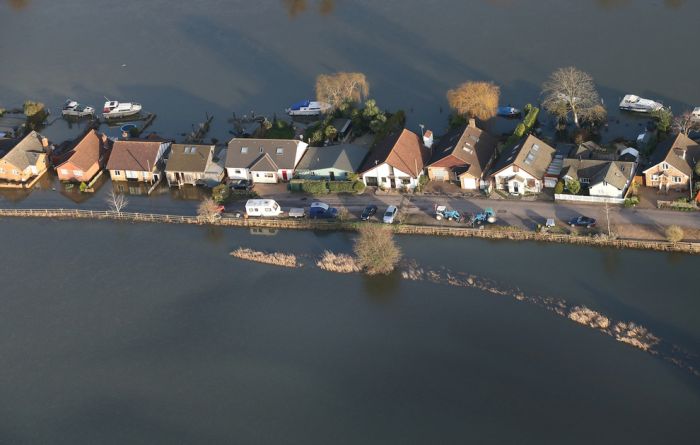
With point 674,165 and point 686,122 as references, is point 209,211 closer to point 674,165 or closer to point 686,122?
point 674,165

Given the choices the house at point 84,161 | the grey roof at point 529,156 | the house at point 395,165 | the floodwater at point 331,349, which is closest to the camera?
the floodwater at point 331,349

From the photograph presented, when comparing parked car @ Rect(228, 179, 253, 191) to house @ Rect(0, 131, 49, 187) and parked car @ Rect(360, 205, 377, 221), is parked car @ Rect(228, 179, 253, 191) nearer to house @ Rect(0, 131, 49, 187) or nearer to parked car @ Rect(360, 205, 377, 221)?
parked car @ Rect(360, 205, 377, 221)

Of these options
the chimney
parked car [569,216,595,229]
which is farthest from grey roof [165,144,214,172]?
parked car [569,216,595,229]

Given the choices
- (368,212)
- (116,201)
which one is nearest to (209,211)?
(116,201)

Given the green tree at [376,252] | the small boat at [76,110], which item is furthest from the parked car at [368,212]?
the small boat at [76,110]

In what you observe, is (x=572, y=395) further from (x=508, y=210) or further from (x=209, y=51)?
(x=209, y=51)

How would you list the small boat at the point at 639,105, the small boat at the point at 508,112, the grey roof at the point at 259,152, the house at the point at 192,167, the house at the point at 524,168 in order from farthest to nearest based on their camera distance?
the small boat at the point at 508,112, the small boat at the point at 639,105, the house at the point at 192,167, the grey roof at the point at 259,152, the house at the point at 524,168

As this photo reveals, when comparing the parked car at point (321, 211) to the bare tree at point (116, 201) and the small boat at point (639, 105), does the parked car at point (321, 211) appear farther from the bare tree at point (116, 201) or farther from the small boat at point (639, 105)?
the small boat at point (639, 105)
